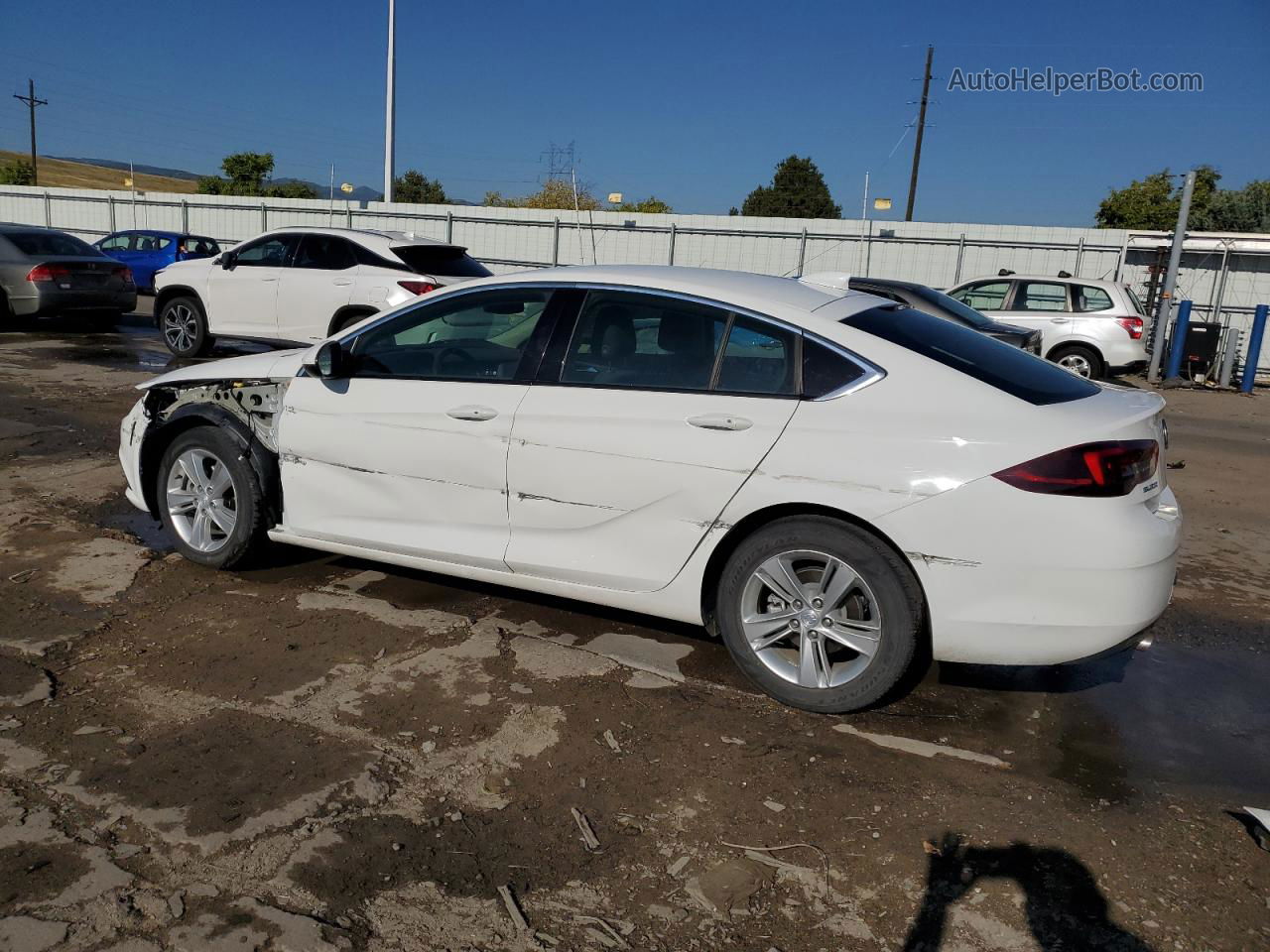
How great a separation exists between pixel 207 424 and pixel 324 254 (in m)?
7.52

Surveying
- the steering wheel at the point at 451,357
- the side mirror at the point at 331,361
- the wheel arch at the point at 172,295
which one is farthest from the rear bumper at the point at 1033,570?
the wheel arch at the point at 172,295

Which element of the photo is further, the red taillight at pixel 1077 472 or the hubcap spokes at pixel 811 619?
the hubcap spokes at pixel 811 619

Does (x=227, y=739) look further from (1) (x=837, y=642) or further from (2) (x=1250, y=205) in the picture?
(2) (x=1250, y=205)

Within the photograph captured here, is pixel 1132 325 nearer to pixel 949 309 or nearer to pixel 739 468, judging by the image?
pixel 949 309

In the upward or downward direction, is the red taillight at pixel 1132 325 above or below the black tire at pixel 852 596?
above

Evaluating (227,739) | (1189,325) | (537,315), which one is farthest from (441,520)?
(1189,325)

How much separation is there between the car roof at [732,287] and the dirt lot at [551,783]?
1381mm

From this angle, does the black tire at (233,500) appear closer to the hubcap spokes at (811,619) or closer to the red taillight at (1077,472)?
the hubcap spokes at (811,619)

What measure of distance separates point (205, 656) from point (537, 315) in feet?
6.38

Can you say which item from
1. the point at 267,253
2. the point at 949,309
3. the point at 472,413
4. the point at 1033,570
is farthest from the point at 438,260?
the point at 1033,570

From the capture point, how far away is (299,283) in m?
12.1

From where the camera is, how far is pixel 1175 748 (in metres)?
3.77

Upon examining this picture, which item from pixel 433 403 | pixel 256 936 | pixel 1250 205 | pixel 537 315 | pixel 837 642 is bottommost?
pixel 256 936

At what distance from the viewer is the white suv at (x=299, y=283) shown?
38.3ft
